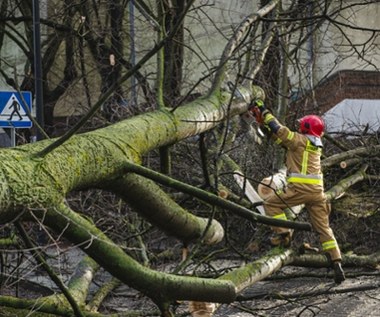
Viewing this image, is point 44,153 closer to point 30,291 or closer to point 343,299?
point 30,291

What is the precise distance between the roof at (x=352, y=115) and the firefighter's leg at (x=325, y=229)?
4.14 meters

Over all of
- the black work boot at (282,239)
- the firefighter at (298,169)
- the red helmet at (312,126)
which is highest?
the red helmet at (312,126)

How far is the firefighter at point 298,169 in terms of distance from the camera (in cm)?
902

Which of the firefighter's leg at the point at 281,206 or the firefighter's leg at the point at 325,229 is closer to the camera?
the firefighter's leg at the point at 281,206

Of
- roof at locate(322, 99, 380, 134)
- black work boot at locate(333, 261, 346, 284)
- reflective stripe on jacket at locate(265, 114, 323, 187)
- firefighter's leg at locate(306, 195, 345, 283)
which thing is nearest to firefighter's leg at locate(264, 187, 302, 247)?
reflective stripe on jacket at locate(265, 114, 323, 187)

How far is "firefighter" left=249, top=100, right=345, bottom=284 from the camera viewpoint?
902 cm

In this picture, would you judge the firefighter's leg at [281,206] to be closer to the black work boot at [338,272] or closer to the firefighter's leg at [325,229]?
the firefighter's leg at [325,229]

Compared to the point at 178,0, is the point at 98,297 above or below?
below

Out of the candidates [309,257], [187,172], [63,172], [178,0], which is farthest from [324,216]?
[178,0]

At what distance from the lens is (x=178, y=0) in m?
16.1

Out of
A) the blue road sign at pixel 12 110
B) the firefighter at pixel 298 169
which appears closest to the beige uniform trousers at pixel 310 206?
the firefighter at pixel 298 169

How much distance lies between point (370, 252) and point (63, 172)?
733 centimetres

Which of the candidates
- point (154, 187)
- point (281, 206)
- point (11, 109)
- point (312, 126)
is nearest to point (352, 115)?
point (11, 109)

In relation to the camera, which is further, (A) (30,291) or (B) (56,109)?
(B) (56,109)
